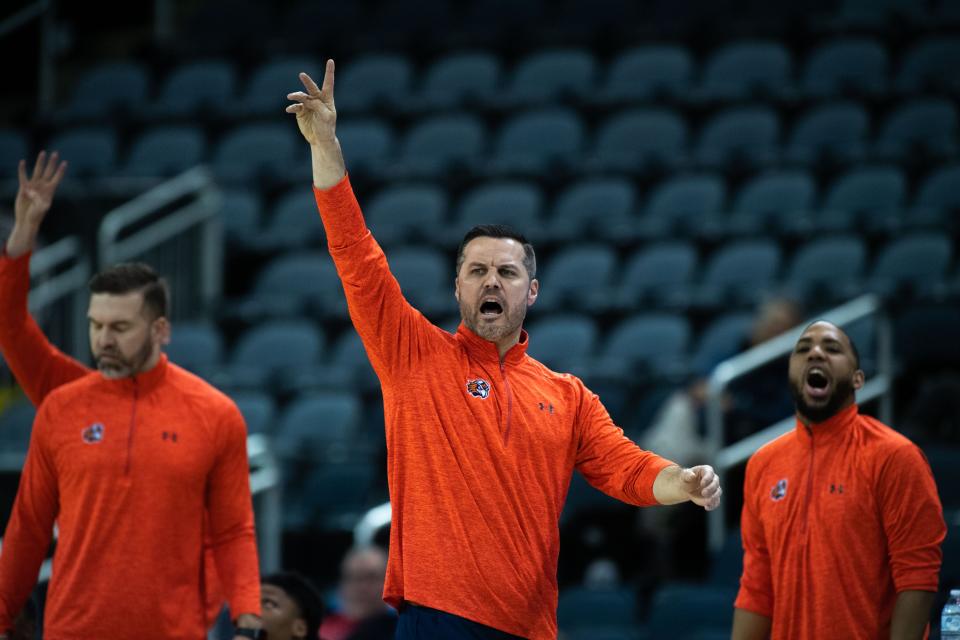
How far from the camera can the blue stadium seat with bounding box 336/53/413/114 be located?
39.5 feet

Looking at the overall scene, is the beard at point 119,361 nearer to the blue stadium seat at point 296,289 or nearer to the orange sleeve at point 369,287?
the orange sleeve at point 369,287

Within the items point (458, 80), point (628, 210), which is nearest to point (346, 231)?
point (628, 210)

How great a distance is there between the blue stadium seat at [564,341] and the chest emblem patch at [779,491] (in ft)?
14.0

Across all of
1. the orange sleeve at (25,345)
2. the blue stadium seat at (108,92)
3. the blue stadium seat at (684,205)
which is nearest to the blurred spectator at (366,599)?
the orange sleeve at (25,345)

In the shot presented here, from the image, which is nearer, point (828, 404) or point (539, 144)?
point (828, 404)

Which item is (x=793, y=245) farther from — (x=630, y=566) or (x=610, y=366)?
(x=630, y=566)

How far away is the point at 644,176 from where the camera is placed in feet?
34.9

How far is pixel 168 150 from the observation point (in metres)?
11.8

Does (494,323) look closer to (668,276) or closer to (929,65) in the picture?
(668,276)

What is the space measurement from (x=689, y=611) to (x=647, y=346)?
2554 millimetres

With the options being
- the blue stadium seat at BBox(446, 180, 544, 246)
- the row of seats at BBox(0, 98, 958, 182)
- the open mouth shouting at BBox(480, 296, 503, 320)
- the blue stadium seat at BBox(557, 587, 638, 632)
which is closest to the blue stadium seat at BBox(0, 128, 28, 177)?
the row of seats at BBox(0, 98, 958, 182)

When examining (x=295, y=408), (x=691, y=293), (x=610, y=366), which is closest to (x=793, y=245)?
(x=691, y=293)

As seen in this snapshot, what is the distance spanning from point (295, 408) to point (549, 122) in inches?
133

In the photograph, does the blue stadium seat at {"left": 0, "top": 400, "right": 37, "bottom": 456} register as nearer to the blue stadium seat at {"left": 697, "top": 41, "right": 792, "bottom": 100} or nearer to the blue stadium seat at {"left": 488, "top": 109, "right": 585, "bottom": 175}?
the blue stadium seat at {"left": 488, "top": 109, "right": 585, "bottom": 175}
